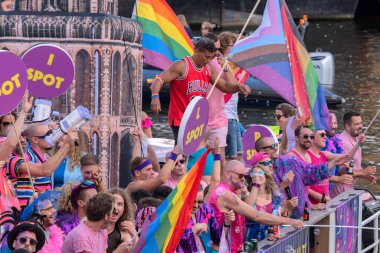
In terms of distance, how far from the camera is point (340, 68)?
32.4m

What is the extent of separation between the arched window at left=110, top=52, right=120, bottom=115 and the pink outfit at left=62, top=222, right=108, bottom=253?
2.92 meters

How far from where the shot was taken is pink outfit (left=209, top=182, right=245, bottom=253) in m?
9.52

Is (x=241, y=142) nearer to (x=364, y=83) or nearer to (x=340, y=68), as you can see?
(x=364, y=83)

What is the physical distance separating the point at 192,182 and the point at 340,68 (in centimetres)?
2417

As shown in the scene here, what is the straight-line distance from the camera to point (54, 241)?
27.2ft

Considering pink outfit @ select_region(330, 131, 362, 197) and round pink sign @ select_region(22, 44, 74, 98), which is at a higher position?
round pink sign @ select_region(22, 44, 74, 98)

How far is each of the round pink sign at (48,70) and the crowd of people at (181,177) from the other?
1.42ft

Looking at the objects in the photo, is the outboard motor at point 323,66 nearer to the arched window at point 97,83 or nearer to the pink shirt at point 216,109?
the pink shirt at point 216,109

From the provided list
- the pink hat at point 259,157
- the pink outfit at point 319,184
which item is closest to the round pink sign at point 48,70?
the pink hat at point 259,157

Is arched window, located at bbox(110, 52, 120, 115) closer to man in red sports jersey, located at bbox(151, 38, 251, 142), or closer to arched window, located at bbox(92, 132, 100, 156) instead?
arched window, located at bbox(92, 132, 100, 156)

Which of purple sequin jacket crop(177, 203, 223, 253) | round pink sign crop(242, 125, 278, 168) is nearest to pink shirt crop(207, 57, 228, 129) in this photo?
round pink sign crop(242, 125, 278, 168)

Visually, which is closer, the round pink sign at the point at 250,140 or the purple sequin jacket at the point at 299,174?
the purple sequin jacket at the point at 299,174

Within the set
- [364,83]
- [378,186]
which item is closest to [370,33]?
[364,83]

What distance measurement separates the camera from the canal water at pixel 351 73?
73.0 ft
